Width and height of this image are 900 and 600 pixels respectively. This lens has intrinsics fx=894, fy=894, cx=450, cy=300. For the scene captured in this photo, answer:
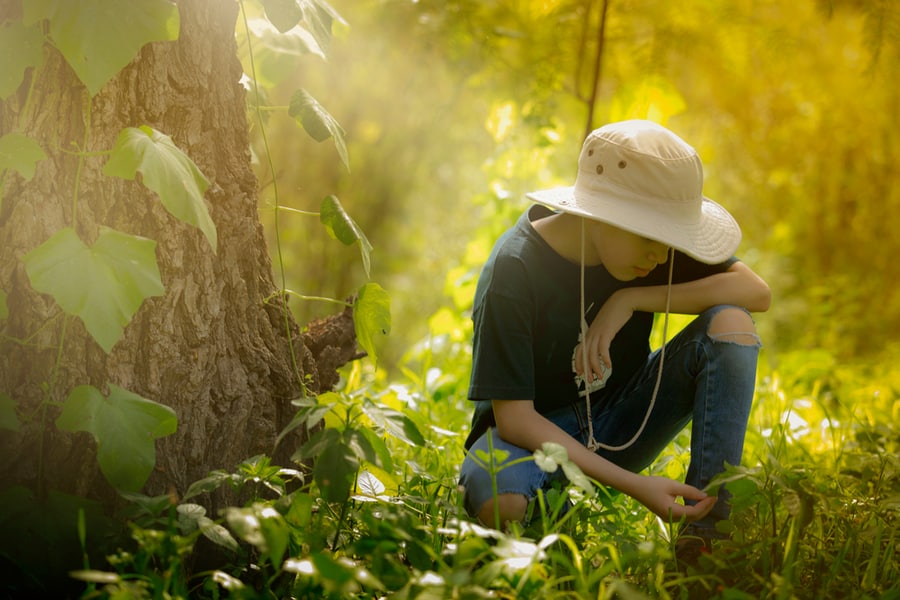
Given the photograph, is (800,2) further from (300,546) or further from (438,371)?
(300,546)

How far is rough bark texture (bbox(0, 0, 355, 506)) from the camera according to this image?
1525 millimetres

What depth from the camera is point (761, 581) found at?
1.49 m

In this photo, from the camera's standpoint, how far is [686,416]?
6.63 feet

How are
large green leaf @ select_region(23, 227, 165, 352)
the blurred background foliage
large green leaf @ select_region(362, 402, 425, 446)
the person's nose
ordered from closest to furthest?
large green leaf @ select_region(23, 227, 165, 352) < large green leaf @ select_region(362, 402, 425, 446) < the person's nose < the blurred background foliage

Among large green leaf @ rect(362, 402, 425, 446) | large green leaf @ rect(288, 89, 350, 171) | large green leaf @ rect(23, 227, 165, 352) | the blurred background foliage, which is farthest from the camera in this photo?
the blurred background foliage

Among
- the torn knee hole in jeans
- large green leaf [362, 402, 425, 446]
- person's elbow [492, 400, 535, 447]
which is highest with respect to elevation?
the torn knee hole in jeans

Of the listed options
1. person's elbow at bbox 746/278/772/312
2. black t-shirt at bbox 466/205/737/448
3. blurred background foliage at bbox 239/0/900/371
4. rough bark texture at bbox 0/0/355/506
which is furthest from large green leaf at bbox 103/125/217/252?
blurred background foliage at bbox 239/0/900/371

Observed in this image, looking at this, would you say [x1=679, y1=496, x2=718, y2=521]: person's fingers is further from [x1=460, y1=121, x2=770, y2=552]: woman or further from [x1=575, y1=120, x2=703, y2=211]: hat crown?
[x1=575, y1=120, x2=703, y2=211]: hat crown

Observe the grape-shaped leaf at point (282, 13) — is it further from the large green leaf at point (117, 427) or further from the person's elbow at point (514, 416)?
the person's elbow at point (514, 416)

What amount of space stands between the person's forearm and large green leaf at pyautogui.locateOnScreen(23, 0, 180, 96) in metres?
1.10

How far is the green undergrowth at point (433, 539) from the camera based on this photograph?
4.35ft

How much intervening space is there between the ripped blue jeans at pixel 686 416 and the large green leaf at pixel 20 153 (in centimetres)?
97

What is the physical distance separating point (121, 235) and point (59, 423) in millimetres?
311

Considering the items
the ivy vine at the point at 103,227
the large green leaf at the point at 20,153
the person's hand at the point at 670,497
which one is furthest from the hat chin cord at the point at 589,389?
the large green leaf at the point at 20,153
